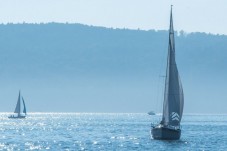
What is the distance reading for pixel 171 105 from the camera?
98750 mm

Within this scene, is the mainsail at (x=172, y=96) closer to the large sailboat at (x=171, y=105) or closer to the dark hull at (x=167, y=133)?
the large sailboat at (x=171, y=105)

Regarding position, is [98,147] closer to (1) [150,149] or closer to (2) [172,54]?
(1) [150,149]

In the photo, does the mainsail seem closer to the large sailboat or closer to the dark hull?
the large sailboat

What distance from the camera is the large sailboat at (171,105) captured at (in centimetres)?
9838

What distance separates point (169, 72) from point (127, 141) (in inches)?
511

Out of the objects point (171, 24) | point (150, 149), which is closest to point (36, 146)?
point (150, 149)

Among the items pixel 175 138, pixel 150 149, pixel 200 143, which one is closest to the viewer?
pixel 150 149

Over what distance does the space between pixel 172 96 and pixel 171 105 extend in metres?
1.06

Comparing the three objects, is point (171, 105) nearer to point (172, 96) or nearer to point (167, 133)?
point (172, 96)

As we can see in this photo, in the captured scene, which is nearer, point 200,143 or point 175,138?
point 175,138

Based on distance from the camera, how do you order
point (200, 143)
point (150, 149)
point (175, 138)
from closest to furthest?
point (150, 149), point (175, 138), point (200, 143)

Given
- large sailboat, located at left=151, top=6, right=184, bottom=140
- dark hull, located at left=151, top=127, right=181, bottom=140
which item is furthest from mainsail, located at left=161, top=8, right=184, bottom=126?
dark hull, located at left=151, top=127, right=181, bottom=140

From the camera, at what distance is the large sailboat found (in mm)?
98375

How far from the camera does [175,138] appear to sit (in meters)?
99.4
